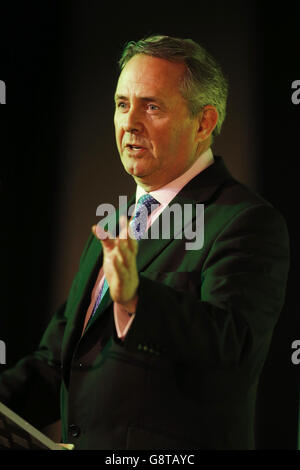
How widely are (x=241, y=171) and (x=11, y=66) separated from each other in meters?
0.98

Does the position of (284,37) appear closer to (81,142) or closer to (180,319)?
(81,142)

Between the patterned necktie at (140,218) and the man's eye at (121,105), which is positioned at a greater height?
the man's eye at (121,105)

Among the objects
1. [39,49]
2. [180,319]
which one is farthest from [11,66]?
[180,319]

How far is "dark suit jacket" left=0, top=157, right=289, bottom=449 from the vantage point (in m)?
1.61

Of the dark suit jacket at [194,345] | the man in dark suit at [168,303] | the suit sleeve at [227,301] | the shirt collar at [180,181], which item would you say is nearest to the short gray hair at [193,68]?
the man in dark suit at [168,303]

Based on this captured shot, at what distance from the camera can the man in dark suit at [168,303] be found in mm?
1591

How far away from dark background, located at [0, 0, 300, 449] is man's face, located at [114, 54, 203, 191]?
18 cm

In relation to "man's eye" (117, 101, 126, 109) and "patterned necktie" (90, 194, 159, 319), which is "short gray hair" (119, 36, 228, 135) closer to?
"man's eye" (117, 101, 126, 109)

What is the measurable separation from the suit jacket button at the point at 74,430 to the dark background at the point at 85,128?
537 millimetres

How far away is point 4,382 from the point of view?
209 centimetres

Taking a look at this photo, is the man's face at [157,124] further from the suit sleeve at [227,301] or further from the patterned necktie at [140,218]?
the suit sleeve at [227,301]

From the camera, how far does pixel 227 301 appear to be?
168 centimetres

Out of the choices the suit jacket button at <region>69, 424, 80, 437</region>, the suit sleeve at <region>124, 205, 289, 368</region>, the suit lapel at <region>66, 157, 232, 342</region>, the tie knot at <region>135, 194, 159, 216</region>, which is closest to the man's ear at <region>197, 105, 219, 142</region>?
the suit lapel at <region>66, 157, 232, 342</region>

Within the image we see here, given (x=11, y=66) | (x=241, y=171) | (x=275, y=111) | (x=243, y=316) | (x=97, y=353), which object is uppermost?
(x=11, y=66)
